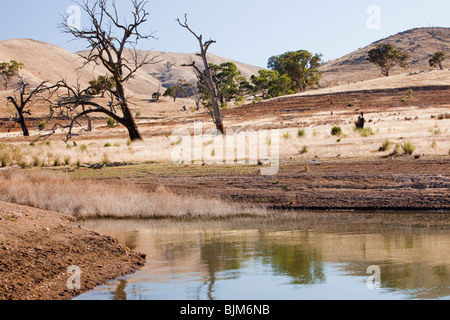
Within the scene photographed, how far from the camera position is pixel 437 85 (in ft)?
238

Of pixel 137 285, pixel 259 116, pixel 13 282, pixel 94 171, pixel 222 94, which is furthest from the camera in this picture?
pixel 222 94

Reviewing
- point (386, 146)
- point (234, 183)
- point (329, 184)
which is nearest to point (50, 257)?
point (234, 183)

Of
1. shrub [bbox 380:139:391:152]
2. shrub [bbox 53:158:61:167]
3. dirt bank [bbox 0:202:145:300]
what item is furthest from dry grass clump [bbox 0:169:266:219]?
shrub [bbox 380:139:391:152]

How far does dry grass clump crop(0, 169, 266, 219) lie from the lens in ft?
56.6

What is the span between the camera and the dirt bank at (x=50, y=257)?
334 inches

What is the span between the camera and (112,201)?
17.8 metres

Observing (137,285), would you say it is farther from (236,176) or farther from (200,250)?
(236,176)

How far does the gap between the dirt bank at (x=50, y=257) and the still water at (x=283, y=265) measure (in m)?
0.38

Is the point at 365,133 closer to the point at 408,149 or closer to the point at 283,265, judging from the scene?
the point at 408,149

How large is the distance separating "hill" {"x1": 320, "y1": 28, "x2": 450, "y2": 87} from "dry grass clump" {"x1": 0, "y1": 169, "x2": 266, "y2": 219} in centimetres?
10852

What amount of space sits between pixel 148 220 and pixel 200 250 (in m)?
4.90

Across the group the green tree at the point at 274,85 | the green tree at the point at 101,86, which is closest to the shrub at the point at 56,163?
the green tree at the point at 101,86

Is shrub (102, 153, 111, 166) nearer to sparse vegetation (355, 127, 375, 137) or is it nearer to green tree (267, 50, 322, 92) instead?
sparse vegetation (355, 127, 375, 137)
